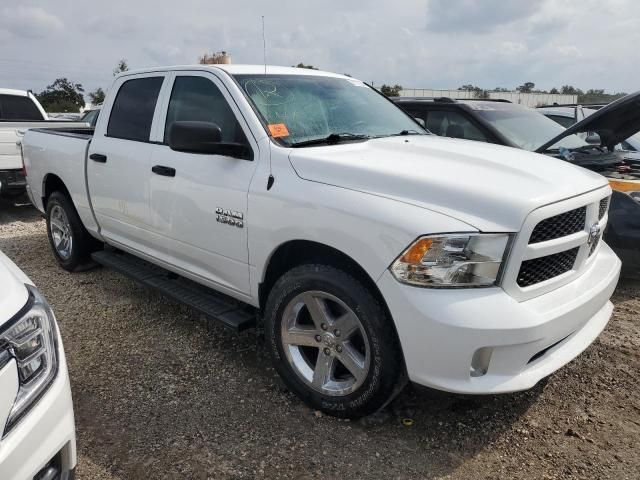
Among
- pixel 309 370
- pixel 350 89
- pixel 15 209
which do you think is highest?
pixel 350 89

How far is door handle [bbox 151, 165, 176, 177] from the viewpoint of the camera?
3.59 meters

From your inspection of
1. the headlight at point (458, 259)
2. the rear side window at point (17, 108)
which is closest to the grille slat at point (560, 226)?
the headlight at point (458, 259)

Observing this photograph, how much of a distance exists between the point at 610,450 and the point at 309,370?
1.60 metres

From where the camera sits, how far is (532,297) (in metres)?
2.44

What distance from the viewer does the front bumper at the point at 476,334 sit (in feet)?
7.38

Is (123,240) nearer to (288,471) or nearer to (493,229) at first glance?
(288,471)

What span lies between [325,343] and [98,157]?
2783 mm

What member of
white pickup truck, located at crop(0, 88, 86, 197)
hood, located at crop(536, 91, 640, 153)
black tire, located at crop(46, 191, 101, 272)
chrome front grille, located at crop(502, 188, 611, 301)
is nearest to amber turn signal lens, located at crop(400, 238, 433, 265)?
chrome front grille, located at crop(502, 188, 611, 301)

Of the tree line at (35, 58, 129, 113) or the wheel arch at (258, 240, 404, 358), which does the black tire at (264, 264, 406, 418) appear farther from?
the tree line at (35, 58, 129, 113)

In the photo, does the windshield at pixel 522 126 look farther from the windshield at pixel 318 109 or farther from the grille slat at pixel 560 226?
the grille slat at pixel 560 226

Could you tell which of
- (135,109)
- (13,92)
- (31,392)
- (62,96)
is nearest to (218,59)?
(135,109)

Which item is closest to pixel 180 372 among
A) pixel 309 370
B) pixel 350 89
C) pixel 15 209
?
pixel 309 370

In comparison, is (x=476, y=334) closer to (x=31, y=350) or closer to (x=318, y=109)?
(x=31, y=350)

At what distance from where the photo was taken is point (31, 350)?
69.6 inches
